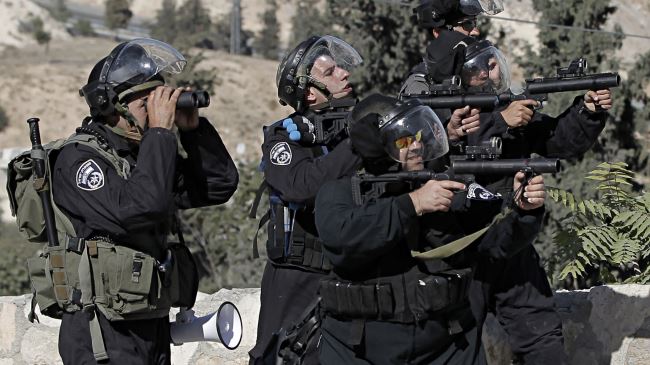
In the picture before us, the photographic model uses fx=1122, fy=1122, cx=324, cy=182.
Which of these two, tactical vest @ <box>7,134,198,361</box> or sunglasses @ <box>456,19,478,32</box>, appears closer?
tactical vest @ <box>7,134,198,361</box>

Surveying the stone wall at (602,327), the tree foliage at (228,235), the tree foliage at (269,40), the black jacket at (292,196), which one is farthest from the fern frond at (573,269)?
the tree foliage at (269,40)

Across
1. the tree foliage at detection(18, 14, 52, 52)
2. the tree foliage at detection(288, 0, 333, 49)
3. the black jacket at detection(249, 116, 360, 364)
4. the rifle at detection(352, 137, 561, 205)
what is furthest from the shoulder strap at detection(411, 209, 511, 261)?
the tree foliage at detection(18, 14, 52, 52)

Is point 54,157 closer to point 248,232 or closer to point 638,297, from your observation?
point 638,297

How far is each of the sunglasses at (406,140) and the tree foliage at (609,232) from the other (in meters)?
2.29

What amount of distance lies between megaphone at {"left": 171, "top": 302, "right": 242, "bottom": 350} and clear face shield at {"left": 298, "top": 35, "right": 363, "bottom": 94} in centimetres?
102

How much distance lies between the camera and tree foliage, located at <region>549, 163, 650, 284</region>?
228 inches

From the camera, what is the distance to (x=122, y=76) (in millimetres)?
4098

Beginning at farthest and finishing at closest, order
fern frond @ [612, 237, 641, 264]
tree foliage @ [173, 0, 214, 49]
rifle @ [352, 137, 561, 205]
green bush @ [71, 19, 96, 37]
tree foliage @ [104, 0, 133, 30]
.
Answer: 1. tree foliage @ [104, 0, 133, 30]
2. tree foliage @ [173, 0, 214, 49]
3. green bush @ [71, 19, 96, 37]
4. fern frond @ [612, 237, 641, 264]
5. rifle @ [352, 137, 561, 205]

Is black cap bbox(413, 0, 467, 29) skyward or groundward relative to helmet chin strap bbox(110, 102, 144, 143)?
skyward

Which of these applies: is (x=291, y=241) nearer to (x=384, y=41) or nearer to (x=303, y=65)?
(x=303, y=65)

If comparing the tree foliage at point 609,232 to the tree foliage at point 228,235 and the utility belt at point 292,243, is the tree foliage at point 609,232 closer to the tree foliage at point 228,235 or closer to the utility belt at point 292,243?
the utility belt at point 292,243

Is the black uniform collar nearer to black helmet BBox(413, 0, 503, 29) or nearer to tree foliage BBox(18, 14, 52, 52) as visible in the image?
black helmet BBox(413, 0, 503, 29)

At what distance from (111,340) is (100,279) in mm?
233

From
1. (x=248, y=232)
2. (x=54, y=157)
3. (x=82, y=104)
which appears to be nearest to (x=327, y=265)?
(x=54, y=157)
